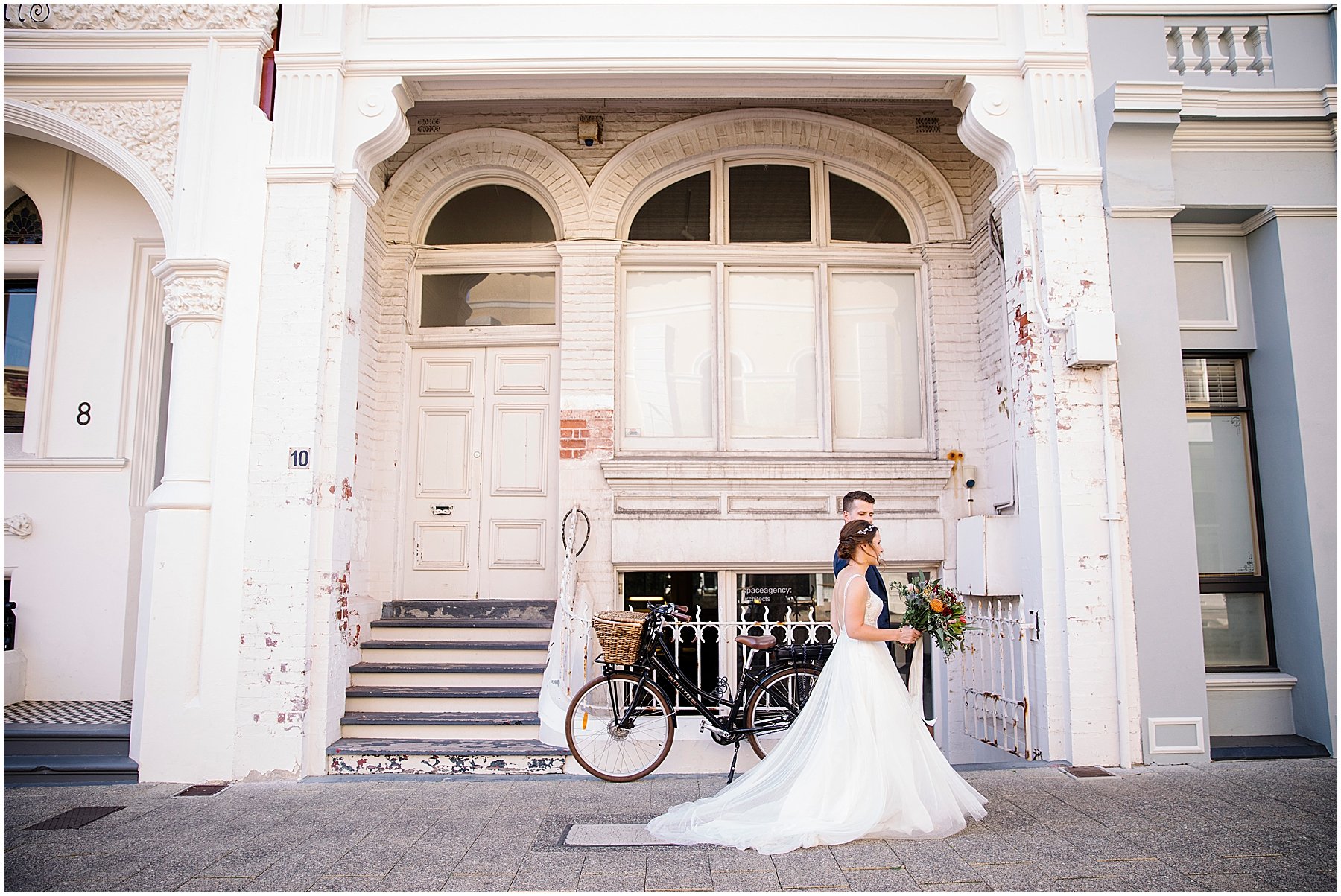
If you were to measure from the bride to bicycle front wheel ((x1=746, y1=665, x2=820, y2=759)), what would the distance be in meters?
0.93

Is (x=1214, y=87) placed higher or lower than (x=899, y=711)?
higher

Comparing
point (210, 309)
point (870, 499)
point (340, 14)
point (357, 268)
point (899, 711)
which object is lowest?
point (899, 711)

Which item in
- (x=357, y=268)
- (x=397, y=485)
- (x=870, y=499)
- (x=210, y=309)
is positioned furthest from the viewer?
(x=397, y=485)

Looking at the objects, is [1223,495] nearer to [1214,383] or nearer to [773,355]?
[1214,383]

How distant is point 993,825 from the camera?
4414 millimetres

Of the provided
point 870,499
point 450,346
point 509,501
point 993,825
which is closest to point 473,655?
point 509,501

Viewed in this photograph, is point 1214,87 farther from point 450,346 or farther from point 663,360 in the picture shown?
point 450,346

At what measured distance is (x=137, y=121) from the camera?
20.6ft

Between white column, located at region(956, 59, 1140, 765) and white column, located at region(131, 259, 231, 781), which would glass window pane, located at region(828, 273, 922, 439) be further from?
white column, located at region(131, 259, 231, 781)

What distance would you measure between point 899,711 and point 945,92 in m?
4.69

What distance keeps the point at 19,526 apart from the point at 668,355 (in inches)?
213

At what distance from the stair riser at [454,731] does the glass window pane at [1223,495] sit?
5088 mm

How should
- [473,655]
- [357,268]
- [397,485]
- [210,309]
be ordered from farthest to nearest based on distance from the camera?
[397,485] < [473,655] < [357,268] < [210,309]

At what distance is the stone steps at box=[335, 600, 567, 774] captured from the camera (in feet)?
19.0
